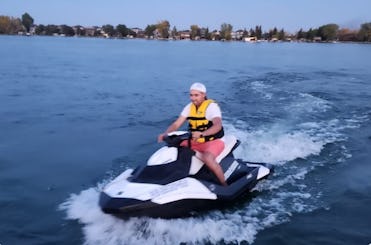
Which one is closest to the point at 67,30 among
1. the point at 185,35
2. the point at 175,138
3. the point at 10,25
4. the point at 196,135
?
the point at 10,25

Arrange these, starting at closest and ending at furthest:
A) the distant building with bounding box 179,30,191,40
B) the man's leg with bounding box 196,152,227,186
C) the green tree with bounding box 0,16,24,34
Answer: the man's leg with bounding box 196,152,227,186
the green tree with bounding box 0,16,24,34
the distant building with bounding box 179,30,191,40

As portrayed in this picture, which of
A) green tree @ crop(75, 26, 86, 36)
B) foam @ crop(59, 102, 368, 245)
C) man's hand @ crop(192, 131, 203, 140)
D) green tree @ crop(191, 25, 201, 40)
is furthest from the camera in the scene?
green tree @ crop(75, 26, 86, 36)

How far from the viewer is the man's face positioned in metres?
6.05

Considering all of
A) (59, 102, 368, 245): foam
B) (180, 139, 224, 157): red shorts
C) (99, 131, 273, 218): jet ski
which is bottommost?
(59, 102, 368, 245): foam

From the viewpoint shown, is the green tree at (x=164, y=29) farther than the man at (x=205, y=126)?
Yes

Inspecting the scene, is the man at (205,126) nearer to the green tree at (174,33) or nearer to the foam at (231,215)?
the foam at (231,215)

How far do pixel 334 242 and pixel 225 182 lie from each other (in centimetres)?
161

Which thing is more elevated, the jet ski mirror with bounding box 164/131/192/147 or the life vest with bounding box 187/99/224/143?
the life vest with bounding box 187/99/224/143

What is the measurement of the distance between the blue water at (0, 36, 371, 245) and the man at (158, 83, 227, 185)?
79 cm

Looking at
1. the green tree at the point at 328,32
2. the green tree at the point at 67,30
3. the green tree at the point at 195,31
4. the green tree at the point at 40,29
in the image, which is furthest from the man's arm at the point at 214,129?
the green tree at the point at 40,29

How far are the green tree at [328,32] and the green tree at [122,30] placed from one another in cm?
6013

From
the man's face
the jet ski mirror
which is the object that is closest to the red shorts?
the jet ski mirror

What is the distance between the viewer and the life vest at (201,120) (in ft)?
20.3

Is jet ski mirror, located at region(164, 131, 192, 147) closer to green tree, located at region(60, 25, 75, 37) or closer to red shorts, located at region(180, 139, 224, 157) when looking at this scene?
red shorts, located at region(180, 139, 224, 157)
